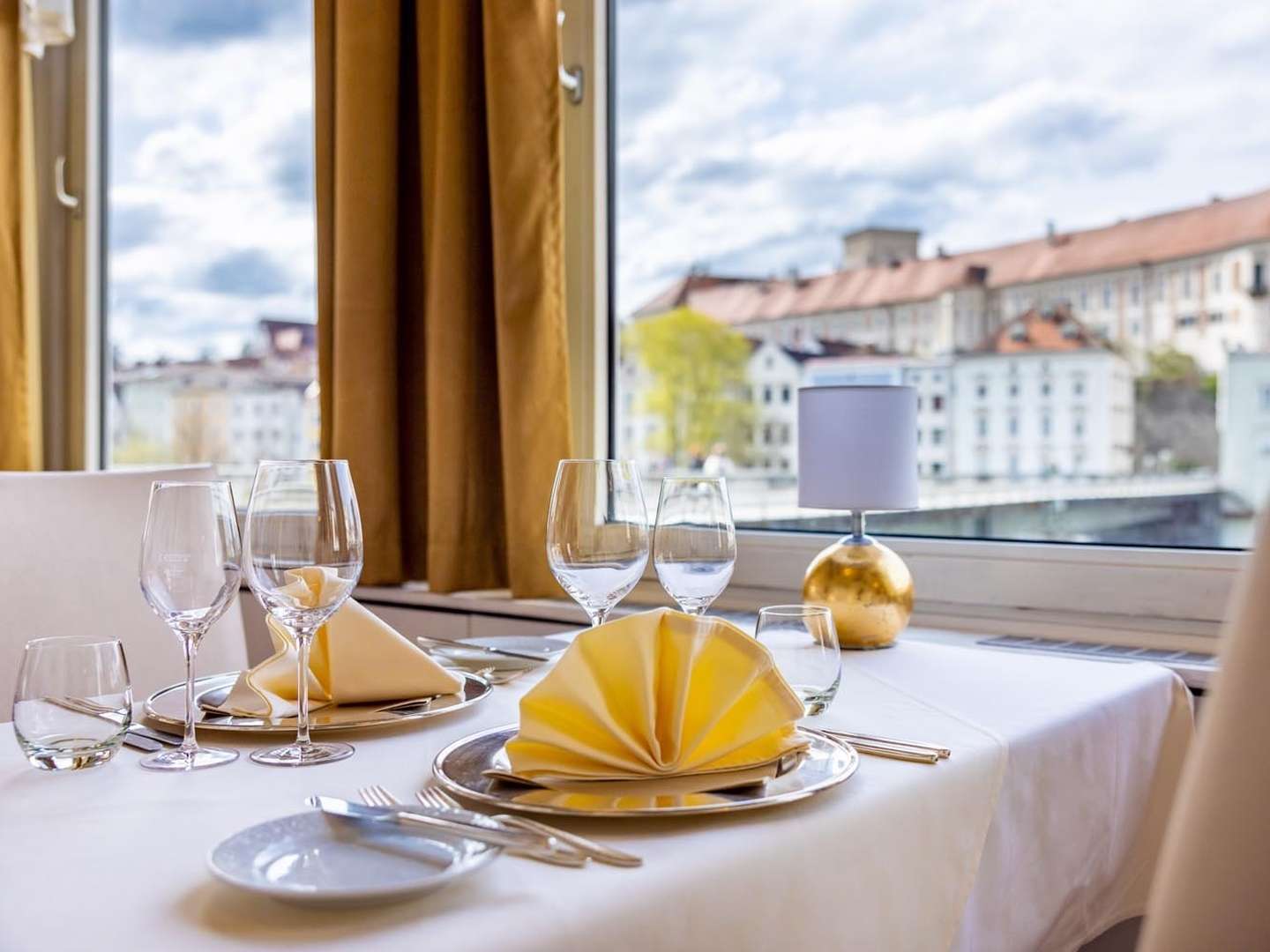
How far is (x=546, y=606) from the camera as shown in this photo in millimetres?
2008

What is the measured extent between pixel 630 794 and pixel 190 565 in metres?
0.38

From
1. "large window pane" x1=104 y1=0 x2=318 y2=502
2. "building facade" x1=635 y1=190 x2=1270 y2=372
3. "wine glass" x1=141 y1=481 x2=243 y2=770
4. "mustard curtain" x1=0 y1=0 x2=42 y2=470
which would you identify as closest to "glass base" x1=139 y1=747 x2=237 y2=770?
"wine glass" x1=141 y1=481 x2=243 y2=770

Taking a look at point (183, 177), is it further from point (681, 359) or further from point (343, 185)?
point (681, 359)

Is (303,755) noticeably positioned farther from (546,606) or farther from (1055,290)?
(1055,290)

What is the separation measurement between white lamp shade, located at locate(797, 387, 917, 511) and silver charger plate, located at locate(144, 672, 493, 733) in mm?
588

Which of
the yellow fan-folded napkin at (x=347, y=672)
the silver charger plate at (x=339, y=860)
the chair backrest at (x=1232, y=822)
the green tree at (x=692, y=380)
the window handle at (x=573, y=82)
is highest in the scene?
the window handle at (x=573, y=82)

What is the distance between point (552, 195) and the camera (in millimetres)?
2066

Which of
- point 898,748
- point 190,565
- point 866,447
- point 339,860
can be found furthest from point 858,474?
point 339,860

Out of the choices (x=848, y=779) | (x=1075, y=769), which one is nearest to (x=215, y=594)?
(x=848, y=779)

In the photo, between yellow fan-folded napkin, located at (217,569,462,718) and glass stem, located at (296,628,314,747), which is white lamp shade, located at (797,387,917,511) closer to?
yellow fan-folded napkin, located at (217,569,462,718)

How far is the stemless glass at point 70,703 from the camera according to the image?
0.84 meters

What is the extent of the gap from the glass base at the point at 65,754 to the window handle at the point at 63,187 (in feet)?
8.99

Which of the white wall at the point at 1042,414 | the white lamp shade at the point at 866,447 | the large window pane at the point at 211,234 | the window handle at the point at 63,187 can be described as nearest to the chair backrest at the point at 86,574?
the white lamp shade at the point at 866,447

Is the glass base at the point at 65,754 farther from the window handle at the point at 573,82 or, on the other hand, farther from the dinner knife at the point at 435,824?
the window handle at the point at 573,82
